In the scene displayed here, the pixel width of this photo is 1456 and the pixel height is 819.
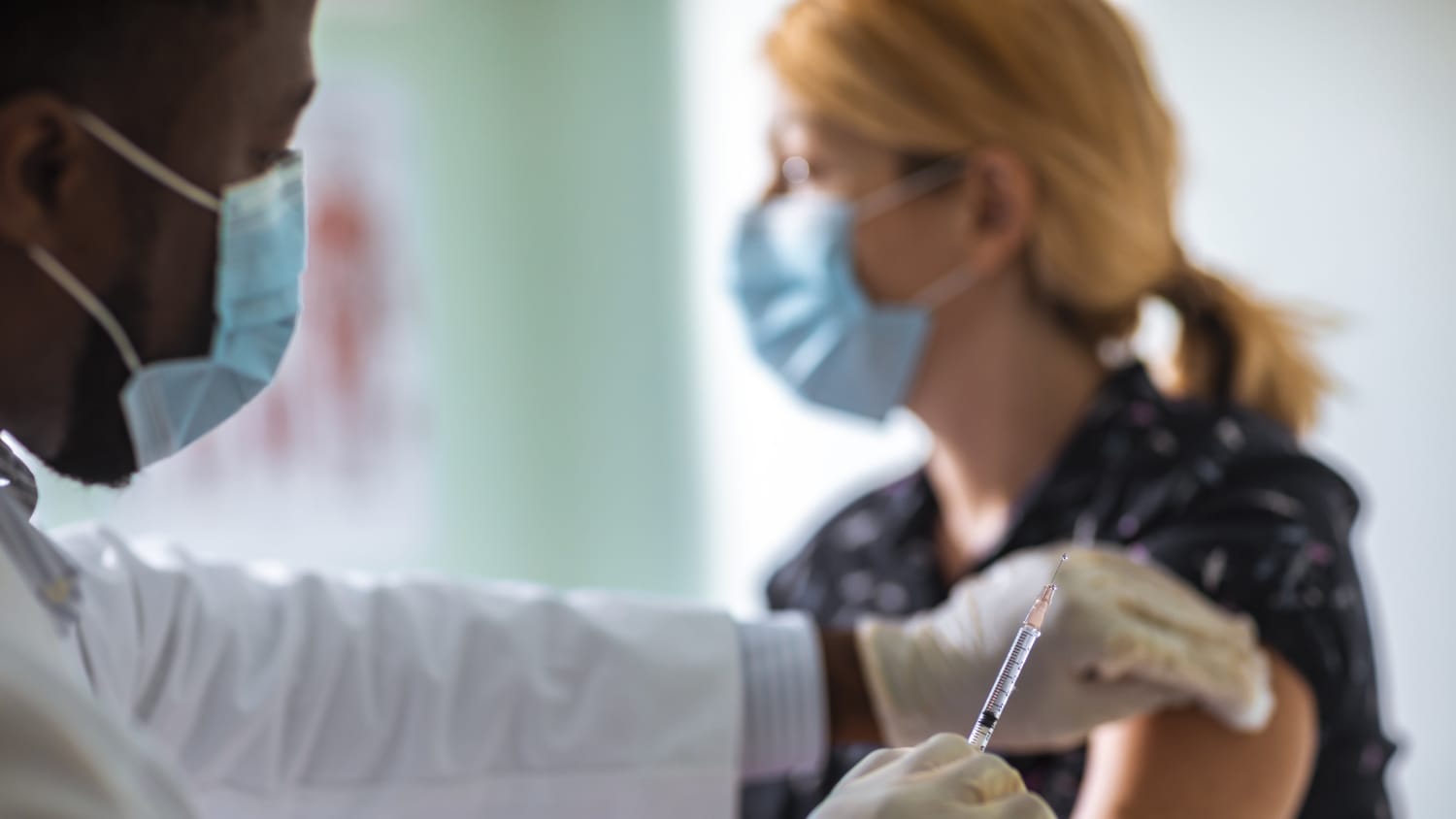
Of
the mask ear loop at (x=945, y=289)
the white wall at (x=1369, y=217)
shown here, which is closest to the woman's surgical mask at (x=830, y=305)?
the mask ear loop at (x=945, y=289)

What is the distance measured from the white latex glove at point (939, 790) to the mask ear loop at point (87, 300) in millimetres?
560

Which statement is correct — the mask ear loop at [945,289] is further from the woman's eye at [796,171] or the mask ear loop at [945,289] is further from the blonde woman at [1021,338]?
the woman's eye at [796,171]

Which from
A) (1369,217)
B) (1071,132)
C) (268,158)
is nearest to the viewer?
(268,158)

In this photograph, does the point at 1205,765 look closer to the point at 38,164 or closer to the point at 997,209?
the point at 997,209

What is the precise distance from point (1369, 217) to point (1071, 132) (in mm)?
554

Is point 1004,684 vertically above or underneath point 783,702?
above

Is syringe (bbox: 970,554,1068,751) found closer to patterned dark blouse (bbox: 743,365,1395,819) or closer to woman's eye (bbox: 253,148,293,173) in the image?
patterned dark blouse (bbox: 743,365,1395,819)

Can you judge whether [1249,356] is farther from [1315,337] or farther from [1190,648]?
[1190,648]

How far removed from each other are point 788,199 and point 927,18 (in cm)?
31

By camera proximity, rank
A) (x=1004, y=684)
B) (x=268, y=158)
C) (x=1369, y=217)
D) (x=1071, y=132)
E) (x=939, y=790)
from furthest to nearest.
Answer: (x=1369, y=217) → (x=1071, y=132) → (x=268, y=158) → (x=1004, y=684) → (x=939, y=790)

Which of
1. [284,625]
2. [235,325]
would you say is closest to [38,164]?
[235,325]

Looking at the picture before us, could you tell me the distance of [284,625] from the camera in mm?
1146

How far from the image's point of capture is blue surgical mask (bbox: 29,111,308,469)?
940mm

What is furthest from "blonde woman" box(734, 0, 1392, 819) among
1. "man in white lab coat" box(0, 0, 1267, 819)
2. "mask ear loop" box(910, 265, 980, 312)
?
"man in white lab coat" box(0, 0, 1267, 819)
